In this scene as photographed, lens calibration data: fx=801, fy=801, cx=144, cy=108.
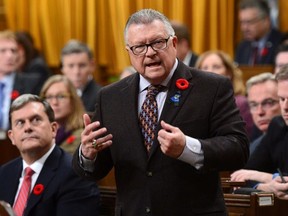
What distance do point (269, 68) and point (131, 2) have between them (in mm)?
1737

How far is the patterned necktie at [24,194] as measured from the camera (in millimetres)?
4316

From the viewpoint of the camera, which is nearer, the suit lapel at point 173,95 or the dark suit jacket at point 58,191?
the suit lapel at point 173,95

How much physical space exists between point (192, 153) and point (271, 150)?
1470 mm

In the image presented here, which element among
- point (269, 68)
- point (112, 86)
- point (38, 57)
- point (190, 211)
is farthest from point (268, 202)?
point (38, 57)

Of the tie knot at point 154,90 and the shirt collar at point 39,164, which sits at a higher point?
the tie knot at point 154,90

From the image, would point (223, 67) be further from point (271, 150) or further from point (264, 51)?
point (271, 150)

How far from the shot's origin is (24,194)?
14.3ft

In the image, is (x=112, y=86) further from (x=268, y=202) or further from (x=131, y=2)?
(x=131, y=2)

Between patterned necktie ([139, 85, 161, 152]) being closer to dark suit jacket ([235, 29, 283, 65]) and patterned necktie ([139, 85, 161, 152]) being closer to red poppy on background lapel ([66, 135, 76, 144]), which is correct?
red poppy on background lapel ([66, 135, 76, 144])

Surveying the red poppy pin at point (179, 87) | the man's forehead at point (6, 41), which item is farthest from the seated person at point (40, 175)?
the man's forehead at point (6, 41)

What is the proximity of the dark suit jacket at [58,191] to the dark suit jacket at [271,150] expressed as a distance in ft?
3.04

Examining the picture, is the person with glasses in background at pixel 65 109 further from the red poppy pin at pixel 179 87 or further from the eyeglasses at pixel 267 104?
the red poppy pin at pixel 179 87

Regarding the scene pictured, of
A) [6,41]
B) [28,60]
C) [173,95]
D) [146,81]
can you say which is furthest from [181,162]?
[28,60]

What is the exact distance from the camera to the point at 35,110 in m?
4.50
